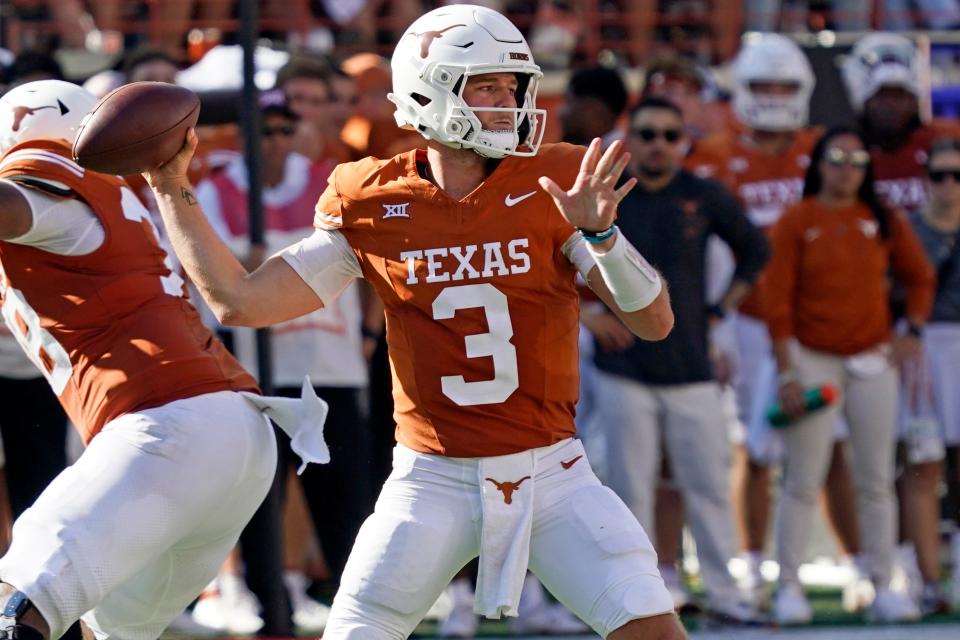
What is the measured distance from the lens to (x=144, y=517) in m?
4.17

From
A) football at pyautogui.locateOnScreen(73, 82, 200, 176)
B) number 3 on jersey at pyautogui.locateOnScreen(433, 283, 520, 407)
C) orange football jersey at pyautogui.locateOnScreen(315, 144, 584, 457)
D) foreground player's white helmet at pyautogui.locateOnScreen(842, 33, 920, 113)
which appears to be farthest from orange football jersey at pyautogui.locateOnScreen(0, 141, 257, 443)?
foreground player's white helmet at pyautogui.locateOnScreen(842, 33, 920, 113)

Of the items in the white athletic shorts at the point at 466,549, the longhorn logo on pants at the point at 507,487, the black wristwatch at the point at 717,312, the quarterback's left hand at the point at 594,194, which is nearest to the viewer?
the quarterback's left hand at the point at 594,194

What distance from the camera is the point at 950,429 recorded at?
23.4 ft

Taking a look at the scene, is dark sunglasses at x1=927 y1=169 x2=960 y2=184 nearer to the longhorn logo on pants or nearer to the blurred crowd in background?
the blurred crowd in background

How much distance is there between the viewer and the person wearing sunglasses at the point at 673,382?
21.1 feet

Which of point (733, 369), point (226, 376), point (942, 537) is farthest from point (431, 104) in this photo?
point (942, 537)

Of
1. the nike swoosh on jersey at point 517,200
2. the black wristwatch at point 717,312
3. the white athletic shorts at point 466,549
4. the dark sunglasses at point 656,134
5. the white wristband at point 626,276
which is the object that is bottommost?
the black wristwatch at point 717,312

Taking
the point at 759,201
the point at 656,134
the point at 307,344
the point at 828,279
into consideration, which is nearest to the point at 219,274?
the point at 307,344

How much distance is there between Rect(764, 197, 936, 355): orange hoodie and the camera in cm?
682

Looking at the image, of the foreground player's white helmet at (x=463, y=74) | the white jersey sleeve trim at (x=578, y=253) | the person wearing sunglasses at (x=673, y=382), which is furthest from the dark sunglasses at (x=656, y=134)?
the white jersey sleeve trim at (x=578, y=253)

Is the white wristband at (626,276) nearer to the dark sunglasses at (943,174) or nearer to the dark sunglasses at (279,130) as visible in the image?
the dark sunglasses at (279,130)

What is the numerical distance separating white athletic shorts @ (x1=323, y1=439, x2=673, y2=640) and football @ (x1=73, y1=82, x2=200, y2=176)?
92 cm

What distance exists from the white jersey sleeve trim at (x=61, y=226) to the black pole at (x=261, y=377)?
65.4 inches

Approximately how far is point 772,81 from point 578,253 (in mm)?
4123
